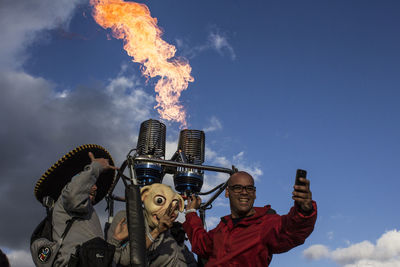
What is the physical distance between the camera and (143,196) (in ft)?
17.3

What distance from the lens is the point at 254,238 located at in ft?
12.9

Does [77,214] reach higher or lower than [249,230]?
higher

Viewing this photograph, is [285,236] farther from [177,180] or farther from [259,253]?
[177,180]

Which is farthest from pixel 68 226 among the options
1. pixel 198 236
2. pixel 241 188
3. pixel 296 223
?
pixel 296 223

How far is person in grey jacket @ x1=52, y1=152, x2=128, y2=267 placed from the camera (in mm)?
4371

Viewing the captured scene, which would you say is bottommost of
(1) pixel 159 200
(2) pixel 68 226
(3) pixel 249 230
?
(3) pixel 249 230

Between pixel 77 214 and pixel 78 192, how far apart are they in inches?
14.2

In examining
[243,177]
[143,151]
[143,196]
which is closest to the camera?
[243,177]

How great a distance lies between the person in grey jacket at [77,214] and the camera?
172 inches

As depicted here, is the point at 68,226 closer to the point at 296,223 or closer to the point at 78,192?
the point at 78,192

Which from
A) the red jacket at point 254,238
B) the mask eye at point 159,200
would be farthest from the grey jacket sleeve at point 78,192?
the red jacket at point 254,238

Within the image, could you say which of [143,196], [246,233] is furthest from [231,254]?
[143,196]

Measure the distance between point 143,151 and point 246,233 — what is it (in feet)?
9.68

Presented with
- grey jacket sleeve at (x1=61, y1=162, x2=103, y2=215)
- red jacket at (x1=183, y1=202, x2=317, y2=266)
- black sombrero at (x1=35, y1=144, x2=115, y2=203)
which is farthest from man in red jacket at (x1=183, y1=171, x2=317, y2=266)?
black sombrero at (x1=35, y1=144, x2=115, y2=203)
